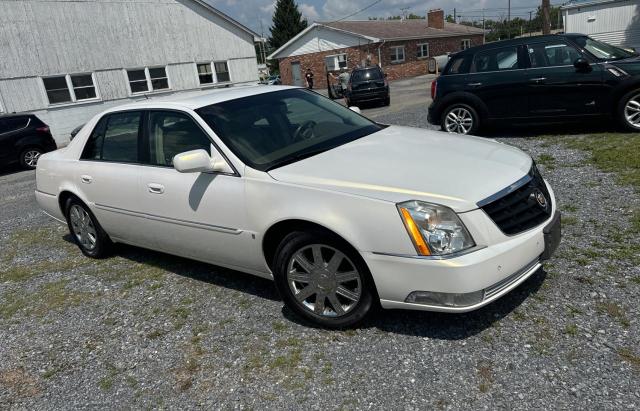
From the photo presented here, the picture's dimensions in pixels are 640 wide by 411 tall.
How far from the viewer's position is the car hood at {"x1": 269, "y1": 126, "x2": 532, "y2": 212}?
113 inches

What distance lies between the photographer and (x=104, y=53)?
2044 centimetres

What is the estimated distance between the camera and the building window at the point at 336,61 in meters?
37.6

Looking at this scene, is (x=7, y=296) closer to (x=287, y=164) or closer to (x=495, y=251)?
(x=287, y=164)

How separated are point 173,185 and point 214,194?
0.49 m

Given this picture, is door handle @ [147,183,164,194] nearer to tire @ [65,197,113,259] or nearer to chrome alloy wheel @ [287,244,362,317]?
tire @ [65,197,113,259]

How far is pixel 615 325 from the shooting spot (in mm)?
2955

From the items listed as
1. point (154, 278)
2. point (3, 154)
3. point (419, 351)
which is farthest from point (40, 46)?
point (419, 351)

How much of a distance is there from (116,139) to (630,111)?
24.2 feet

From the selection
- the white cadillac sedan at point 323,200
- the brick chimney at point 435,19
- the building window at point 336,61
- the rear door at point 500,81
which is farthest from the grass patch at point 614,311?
the brick chimney at point 435,19

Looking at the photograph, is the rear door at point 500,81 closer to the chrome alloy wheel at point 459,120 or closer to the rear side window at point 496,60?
the rear side window at point 496,60

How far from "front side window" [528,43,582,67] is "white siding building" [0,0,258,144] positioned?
1777cm

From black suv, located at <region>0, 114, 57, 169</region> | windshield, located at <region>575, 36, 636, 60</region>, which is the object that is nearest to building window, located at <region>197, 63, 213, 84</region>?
black suv, located at <region>0, 114, 57, 169</region>

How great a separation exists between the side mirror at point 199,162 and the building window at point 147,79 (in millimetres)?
19961

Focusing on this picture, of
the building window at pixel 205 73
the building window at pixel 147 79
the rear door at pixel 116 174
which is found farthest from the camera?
the building window at pixel 205 73
